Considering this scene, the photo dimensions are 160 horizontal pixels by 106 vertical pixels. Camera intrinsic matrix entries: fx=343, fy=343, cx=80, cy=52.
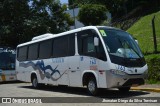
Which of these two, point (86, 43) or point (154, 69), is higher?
point (86, 43)

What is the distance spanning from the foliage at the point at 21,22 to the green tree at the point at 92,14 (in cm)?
1690

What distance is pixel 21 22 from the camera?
33.7 m

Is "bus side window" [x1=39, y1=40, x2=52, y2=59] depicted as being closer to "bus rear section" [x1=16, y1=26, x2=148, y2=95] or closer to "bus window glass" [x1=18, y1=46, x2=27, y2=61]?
"bus rear section" [x1=16, y1=26, x2=148, y2=95]

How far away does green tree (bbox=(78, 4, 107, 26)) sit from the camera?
171ft

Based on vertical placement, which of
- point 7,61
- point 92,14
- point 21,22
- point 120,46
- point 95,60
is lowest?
point 95,60

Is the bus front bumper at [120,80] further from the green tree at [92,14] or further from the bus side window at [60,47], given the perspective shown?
the green tree at [92,14]

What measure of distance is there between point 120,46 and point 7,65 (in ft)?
46.0

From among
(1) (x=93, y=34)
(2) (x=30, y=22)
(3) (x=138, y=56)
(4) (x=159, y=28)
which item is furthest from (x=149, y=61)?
(2) (x=30, y=22)

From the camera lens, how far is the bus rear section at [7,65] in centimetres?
2531

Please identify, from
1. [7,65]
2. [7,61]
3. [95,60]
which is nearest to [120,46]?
[95,60]

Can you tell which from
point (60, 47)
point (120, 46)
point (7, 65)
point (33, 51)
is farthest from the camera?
point (7, 65)

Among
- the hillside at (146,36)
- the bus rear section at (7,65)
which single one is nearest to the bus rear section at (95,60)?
the hillside at (146,36)

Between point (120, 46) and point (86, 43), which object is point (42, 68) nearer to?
point (86, 43)

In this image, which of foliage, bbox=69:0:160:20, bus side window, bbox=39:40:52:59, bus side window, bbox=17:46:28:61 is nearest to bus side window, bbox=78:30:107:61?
bus side window, bbox=39:40:52:59
